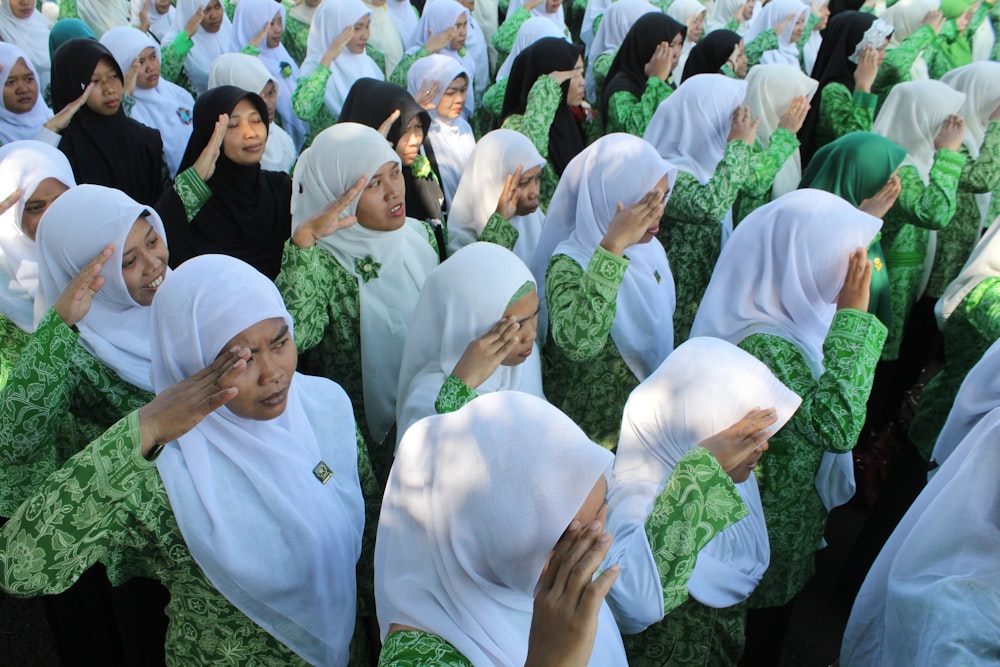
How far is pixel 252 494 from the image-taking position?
64.4 inches

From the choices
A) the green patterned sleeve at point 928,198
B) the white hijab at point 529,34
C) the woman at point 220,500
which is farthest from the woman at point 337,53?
the woman at point 220,500

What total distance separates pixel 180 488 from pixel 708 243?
99.4 inches

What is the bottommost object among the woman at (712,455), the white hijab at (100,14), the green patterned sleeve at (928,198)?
the woman at (712,455)

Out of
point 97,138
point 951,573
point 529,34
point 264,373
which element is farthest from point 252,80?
point 951,573

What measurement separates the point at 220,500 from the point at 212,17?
4.81m

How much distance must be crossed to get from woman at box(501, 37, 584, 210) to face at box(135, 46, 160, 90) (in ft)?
6.67

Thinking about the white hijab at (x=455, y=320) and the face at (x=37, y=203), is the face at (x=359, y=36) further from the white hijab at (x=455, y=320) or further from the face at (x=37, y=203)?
the white hijab at (x=455, y=320)

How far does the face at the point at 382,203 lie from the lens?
2.70 m

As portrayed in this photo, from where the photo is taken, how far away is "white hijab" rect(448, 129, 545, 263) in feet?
10.8

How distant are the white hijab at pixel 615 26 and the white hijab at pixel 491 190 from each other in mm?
2738

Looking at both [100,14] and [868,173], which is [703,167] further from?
[100,14]

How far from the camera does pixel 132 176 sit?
391cm

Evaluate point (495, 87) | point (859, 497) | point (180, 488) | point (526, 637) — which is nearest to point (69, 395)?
point (180, 488)

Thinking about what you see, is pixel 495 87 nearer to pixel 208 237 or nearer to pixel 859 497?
pixel 208 237
